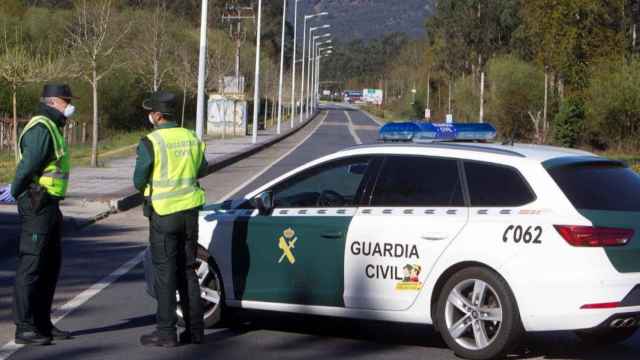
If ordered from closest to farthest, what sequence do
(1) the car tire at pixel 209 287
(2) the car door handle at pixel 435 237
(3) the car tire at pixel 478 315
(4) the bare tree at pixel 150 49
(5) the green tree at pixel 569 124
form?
1. (3) the car tire at pixel 478 315
2. (2) the car door handle at pixel 435 237
3. (1) the car tire at pixel 209 287
4. (4) the bare tree at pixel 150 49
5. (5) the green tree at pixel 569 124

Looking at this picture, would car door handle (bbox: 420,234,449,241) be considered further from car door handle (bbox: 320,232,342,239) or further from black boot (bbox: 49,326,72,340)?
black boot (bbox: 49,326,72,340)

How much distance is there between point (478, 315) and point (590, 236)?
37.9 inches

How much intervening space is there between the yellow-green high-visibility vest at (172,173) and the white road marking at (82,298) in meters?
1.50

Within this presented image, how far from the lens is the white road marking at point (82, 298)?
8.27 m

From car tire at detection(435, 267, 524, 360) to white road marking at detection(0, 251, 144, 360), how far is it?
Result: 10.2 feet

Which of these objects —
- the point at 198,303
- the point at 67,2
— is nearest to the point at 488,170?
the point at 198,303

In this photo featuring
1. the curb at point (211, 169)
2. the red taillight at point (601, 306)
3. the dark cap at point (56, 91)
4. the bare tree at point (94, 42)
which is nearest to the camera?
the red taillight at point (601, 306)

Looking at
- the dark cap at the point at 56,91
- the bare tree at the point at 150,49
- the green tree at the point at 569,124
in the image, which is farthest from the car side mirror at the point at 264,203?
the green tree at the point at 569,124

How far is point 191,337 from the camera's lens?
8.40 m

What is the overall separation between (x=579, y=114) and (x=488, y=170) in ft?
151

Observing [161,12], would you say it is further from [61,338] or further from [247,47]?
[61,338]

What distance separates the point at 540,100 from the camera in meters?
66.2

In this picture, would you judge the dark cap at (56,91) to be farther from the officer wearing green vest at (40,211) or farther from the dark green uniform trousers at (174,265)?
the dark green uniform trousers at (174,265)

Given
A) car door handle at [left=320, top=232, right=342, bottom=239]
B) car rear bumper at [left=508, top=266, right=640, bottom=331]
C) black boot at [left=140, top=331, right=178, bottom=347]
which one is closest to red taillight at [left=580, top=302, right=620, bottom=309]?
car rear bumper at [left=508, top=266, right=640, bottom=331]
